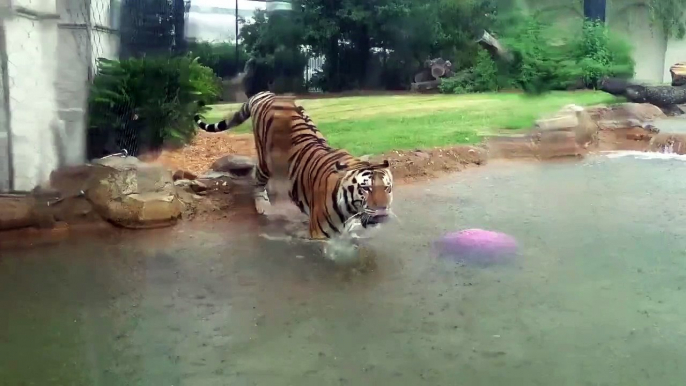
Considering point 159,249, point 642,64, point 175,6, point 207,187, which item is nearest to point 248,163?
point 207,187

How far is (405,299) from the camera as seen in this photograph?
2.67 m

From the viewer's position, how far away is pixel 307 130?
3.08m

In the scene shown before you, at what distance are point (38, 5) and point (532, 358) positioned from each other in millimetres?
2556

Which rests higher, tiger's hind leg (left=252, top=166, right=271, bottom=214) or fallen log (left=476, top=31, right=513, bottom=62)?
fallen log (left=476, top=31, right=513, bottom=62)

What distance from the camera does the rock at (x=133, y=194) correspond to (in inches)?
128

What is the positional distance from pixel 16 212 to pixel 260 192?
1157mm

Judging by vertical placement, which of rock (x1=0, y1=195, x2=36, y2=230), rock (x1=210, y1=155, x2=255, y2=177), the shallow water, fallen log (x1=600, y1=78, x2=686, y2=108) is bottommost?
the shallow water

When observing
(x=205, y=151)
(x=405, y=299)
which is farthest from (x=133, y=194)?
(x=405, y=299)

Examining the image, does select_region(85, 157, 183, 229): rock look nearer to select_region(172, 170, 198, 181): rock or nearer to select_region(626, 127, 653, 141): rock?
select_region(172, 170, 198, 181): rock

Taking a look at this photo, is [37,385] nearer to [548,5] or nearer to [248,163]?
[248,163]

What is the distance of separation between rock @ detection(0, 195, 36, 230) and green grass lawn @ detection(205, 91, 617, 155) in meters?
1.02

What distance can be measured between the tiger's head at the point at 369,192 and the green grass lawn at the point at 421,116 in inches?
3.9

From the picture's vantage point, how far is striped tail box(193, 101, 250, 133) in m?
2.95

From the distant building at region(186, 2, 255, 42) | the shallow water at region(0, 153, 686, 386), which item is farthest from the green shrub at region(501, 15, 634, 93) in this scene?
the distant building at region(186, 2, 255, 42)
